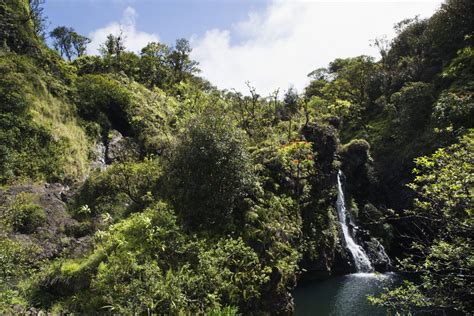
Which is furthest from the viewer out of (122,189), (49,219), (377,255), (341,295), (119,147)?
(119,147)


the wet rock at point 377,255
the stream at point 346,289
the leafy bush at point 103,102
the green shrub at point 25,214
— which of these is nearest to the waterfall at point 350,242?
the stream at point 346,289

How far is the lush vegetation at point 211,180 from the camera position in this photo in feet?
34.8

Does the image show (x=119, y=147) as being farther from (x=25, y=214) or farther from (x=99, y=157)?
(x=25, y=214)

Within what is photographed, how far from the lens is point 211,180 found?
15375 mm

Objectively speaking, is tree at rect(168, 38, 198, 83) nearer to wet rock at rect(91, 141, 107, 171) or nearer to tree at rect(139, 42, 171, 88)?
tree at rect(139, 42, 171, 88)

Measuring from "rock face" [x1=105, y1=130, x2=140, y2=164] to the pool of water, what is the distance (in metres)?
19.2

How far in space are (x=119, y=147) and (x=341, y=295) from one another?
23914 millimetres

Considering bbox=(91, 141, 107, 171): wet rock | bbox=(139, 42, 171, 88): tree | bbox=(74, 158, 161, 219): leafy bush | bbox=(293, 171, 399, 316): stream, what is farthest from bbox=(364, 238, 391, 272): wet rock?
bbox=(139, 42, 171, 88): tree

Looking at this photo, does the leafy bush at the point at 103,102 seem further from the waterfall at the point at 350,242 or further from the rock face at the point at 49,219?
the waterfall at the point at 350,242

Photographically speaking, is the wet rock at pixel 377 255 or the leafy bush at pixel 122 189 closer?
the leafy bush at pixel 122 189

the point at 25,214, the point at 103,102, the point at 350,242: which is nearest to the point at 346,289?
the point at 350,242

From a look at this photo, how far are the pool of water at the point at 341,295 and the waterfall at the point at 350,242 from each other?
116 centimetres

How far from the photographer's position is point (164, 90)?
5022cm

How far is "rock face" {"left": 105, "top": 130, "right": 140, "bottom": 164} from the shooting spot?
32094mm
